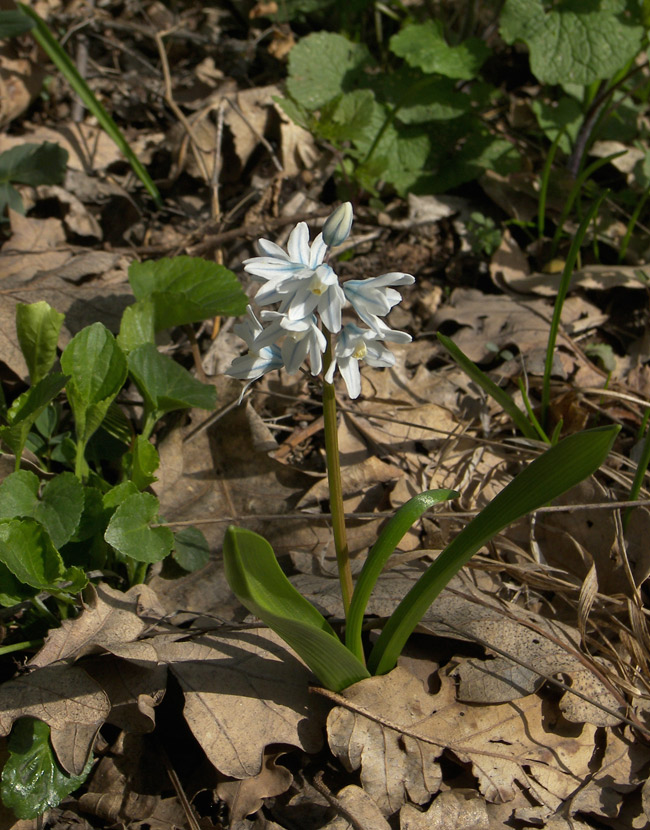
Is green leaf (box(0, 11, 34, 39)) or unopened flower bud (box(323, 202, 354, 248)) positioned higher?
green leaf (box(0, 11, 34, 39))

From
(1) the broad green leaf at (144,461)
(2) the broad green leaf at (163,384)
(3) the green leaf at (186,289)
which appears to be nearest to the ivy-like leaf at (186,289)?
(3) the green leaf at (186,289)

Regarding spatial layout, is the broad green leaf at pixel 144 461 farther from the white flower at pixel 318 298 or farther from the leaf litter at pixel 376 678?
the white flower at pixel 318 298

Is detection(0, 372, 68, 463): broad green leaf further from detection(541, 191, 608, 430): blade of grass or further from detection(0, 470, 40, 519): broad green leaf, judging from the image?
detection(541, 191, 608, 430): blade of grass

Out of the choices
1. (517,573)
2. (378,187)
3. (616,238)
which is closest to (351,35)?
(378,187)

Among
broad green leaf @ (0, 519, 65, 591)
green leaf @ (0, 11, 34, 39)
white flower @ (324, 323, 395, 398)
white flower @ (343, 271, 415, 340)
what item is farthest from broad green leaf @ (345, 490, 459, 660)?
green leaf @ (0, 11, 34, 39)

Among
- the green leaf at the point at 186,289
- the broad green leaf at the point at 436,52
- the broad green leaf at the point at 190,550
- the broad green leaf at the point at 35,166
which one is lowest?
the broad green leaf at the point at 190,550
